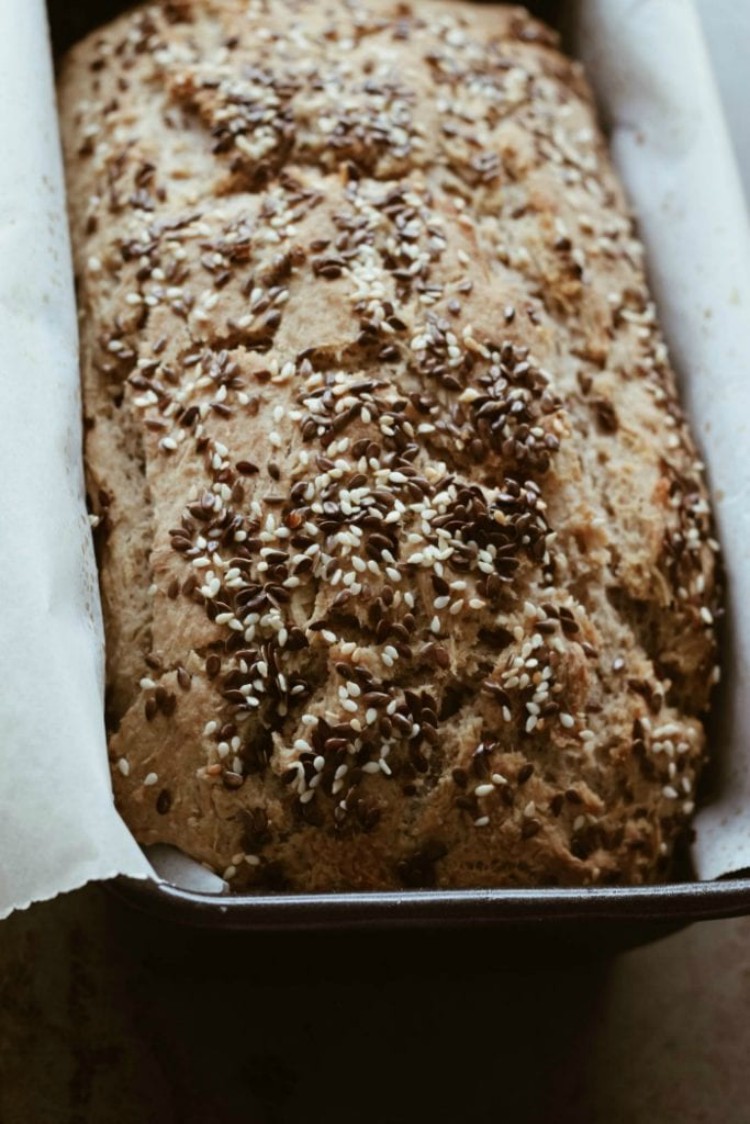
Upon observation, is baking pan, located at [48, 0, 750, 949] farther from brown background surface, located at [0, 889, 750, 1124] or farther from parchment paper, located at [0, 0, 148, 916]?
brown background surface, located at [0, 889, 750, 1124]

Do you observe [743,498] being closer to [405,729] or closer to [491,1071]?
[405,729]

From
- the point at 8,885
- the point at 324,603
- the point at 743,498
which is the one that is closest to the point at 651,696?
the point at 743,498

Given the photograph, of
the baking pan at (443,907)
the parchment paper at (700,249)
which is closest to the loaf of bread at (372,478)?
the parchment paper at (700,249)

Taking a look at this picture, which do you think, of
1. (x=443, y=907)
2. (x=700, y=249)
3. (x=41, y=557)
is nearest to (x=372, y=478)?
(x=41, y=557)

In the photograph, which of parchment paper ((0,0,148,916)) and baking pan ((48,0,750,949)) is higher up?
parchment paper ((0,0,148,916))

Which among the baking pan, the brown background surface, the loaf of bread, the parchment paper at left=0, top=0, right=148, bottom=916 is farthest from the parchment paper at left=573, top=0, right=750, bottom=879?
the parchment paper at left=0, top=0, right=148, bottom=916

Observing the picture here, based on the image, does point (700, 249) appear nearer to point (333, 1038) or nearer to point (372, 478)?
point (372, 478)
